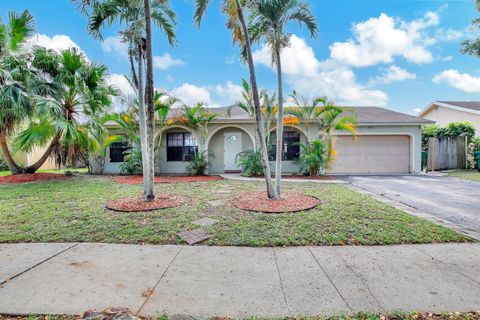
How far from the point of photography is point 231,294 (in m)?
2.55

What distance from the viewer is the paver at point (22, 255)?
304cm

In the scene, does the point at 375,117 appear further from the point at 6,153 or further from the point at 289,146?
the point at 6,153

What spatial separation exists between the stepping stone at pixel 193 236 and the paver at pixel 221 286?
0.35 m

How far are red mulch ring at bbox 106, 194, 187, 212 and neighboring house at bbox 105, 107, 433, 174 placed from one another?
6.52 metres

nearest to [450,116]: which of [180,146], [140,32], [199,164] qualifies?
[199,164]

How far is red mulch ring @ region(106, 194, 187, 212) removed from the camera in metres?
5.77

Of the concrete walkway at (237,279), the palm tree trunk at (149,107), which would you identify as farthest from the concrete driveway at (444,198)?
the palm tree trunk at (149,107)

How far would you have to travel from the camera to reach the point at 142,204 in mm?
6059

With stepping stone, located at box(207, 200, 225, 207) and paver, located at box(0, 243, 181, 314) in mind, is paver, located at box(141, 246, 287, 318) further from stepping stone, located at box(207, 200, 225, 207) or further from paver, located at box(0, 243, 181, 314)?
stepping stone, located at box(207, 200, 225, 207)

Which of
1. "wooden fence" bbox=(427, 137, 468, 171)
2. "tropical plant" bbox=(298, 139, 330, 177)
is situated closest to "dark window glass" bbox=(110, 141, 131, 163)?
"tropical plant" bbox=(298, 139, 330, 177)

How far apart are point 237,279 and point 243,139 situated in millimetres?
10676

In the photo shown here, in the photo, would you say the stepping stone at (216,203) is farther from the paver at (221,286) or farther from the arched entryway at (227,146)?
the arched entryway at (227,146)

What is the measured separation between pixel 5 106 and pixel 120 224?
861 cm

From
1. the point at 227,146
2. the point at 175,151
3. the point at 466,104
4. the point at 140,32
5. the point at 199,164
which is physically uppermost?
the point at 466,104
